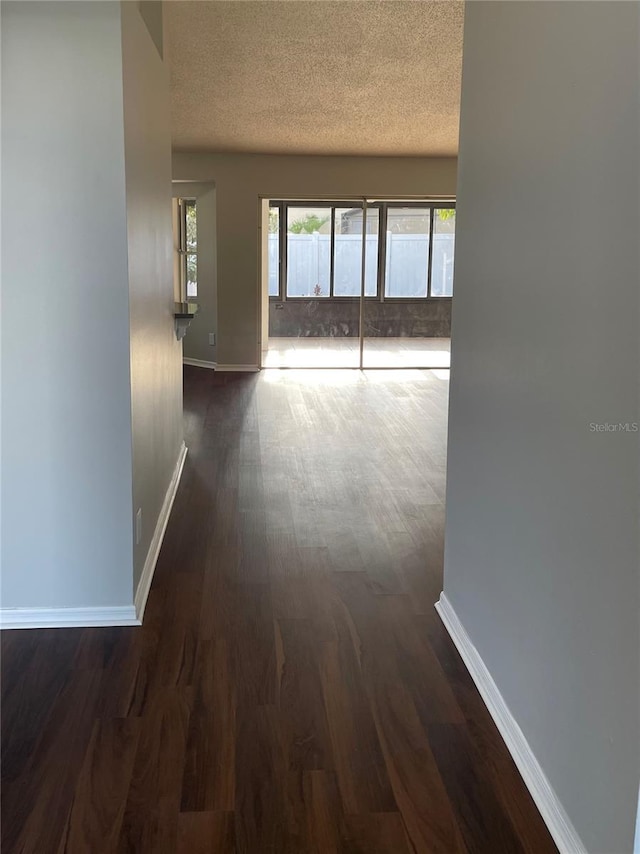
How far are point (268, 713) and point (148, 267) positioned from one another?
6.30 feet

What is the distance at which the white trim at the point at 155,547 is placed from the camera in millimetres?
2971

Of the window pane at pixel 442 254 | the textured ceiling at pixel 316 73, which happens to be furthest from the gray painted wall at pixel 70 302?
the window pane at pixel 442 254

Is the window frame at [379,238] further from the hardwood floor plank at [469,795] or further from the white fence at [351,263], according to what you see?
the hardwood floor plank at [469,795]

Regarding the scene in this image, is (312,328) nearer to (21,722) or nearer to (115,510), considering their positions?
(115,510)

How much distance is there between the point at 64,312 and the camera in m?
2.68

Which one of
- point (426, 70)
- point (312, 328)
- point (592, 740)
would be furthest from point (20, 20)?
point (312, 328)

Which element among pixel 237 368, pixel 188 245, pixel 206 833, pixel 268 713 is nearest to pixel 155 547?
pixel 268 713

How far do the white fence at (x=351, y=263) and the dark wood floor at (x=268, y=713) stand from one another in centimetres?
619

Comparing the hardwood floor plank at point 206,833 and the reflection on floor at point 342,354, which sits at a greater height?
the reflection on floor at point 342,354

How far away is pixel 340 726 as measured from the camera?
2.26 metres

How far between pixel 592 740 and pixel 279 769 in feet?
2.76

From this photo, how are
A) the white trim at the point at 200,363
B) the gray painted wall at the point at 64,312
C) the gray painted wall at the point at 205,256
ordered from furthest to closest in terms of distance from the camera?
the white trim at the point at 200,363 < the gray painted wall at the point at 205,256 < the gray painted wall at the point at 64,312

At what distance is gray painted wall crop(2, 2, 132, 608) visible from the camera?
2547 mm

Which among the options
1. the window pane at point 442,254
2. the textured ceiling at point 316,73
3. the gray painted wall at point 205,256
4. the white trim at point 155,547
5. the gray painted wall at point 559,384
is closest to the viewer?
A: the gray painted wall at point 559,384
